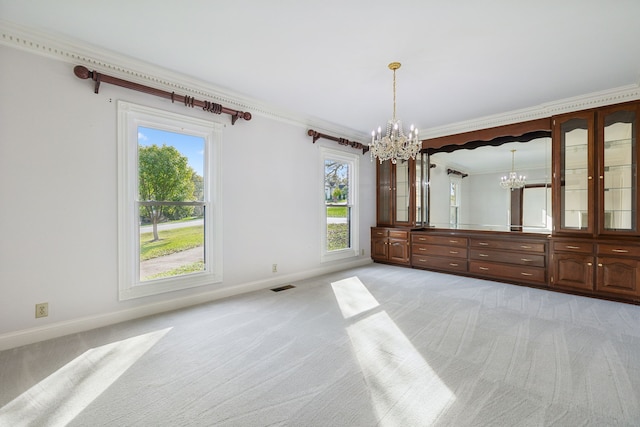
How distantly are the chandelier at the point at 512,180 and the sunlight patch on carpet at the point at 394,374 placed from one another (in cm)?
338

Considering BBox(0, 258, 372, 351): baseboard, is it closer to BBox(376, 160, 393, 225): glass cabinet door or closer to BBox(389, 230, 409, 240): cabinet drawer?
BBox(389, 230, 409, 240): cabinet drawer

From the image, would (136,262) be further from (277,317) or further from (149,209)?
(277,317)

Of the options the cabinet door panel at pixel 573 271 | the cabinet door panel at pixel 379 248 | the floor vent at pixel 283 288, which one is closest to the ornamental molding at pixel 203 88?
the cabinet door panel at pixel 573 271

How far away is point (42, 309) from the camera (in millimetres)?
2572

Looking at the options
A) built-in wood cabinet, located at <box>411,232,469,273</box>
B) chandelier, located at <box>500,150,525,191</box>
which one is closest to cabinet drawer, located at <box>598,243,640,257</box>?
chandelier, located at <box>500,150,525,191</box>

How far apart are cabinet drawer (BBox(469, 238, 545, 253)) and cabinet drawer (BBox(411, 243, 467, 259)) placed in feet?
0.71

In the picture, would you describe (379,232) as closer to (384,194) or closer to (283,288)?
(384,194)

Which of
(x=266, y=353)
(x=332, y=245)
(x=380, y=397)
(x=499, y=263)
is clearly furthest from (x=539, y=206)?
(x=266, y=353)

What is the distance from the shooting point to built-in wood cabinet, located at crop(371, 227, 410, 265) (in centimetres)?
564

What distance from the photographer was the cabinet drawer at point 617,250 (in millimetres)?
3541

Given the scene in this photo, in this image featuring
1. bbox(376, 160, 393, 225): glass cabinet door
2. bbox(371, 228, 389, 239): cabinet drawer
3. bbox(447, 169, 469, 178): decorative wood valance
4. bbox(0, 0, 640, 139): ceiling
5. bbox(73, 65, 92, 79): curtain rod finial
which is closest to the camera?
bbox(0, 0, 640, 139): ceiling

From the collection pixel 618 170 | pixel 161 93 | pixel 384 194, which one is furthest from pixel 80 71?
pixel 618 170

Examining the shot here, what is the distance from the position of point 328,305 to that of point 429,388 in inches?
67.4

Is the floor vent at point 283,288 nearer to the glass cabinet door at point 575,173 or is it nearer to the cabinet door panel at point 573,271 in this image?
the cabinet door panel at point 573,271
